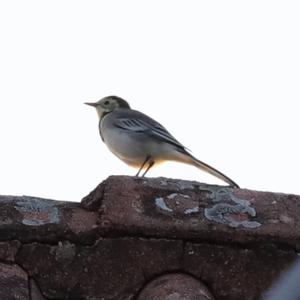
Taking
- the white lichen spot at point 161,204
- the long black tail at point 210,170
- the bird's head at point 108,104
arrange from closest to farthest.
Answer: the white lichen spot at point 161,204, the long black tail at point 210,170, the bird's head at point 108,104

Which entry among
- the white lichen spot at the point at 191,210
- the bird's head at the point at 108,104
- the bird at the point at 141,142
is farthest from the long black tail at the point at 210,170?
the white lichen spot at the point at 191,210

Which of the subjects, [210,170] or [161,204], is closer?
[161,204]

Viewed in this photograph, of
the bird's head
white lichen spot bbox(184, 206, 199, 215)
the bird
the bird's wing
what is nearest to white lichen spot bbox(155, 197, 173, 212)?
white lichen spot bbox(184, 206, 199, 215)

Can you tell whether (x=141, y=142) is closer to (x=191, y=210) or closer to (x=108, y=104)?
(x=108, y=104)

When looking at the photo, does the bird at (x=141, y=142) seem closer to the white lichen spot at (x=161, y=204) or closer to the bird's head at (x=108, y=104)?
the bird's head at (x=108, y=104)

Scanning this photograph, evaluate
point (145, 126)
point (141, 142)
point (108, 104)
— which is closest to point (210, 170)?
point (141, 142)

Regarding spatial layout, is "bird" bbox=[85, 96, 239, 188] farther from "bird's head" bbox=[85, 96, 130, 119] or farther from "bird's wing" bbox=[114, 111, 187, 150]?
"bird's head" bbox=[85, 96, 130, 119]

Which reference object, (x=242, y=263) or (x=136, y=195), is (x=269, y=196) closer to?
(x=242, y=263)
